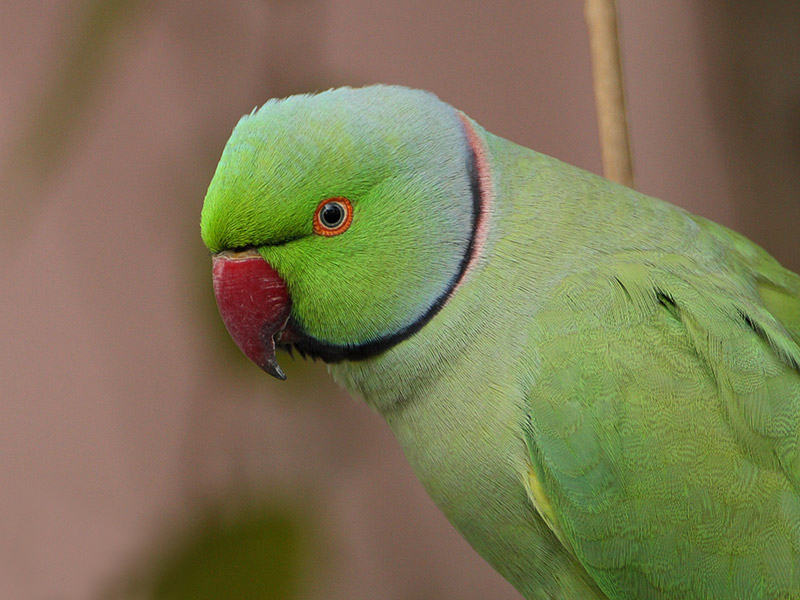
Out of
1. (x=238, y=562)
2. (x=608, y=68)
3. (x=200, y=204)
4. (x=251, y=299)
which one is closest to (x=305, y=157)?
(x=251, y=299)

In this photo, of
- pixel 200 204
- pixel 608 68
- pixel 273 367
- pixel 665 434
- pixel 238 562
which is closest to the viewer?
pixel 665 434

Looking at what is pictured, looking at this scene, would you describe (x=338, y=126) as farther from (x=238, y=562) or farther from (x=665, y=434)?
(x=238, y=562)

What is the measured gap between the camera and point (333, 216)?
3.01 ft

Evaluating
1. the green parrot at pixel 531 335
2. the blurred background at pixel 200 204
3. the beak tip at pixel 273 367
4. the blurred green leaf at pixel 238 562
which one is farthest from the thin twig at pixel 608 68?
the blurred green leaf at pixel 238 562

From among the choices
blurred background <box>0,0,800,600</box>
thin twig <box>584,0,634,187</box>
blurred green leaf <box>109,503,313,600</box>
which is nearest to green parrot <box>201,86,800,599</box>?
thin twig <box>584,0,634,187</box>

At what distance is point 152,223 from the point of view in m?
A: 2.12

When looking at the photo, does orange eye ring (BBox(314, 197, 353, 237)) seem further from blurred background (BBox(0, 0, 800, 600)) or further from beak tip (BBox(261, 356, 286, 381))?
blurred background (BBox(0, 0, 800, 600))

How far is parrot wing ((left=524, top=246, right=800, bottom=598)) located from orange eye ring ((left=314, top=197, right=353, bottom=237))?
0.24m

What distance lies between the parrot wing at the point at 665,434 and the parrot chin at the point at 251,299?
29 centimetres

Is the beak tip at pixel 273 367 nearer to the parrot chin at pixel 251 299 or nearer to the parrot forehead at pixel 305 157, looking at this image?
the parrot chin at pixel 251 299

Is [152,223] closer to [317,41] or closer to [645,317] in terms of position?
[317,41]

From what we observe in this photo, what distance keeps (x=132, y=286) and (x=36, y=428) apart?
0.41 metres

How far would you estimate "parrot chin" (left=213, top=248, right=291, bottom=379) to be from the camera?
929 millimetres

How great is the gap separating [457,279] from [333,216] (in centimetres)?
16
